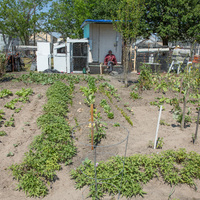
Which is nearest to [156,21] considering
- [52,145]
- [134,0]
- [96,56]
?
[96,56]

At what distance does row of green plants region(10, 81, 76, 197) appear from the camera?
11.1ft

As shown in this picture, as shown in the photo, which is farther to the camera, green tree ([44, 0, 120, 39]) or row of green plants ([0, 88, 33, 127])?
green tree ([44, 0, 120, 39])

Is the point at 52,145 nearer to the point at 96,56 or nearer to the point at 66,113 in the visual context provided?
the point at 66,113

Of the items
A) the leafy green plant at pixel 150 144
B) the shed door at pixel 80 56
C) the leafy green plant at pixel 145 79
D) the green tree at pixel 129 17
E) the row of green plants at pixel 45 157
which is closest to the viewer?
the row of green plants at pixel 45 157

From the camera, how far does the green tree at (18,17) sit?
2645 cm

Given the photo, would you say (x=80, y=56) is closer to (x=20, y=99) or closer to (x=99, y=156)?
(x=20, y=99)

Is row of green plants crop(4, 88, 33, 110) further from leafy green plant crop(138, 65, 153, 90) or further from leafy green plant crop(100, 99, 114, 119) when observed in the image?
leafy green plant crop(138, 65, 153, 90)

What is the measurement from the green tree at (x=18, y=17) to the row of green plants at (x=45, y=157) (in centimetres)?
2472

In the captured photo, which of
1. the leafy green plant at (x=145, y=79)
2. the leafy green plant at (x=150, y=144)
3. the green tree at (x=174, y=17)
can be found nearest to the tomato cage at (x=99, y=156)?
the leafy green plant at (x=150, y=144)

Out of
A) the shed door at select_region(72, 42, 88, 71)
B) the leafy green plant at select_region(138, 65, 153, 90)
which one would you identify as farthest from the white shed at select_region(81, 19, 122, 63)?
the leafy green plant at select_region(138, 65, 153, 90)

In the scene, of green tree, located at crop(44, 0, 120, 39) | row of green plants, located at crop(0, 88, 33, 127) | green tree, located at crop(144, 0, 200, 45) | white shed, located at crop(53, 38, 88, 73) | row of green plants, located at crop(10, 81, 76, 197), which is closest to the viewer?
row of green plants, located at crop(10, 81, 76, 197)

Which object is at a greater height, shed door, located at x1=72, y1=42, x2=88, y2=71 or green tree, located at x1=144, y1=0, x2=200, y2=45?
green tree, located at x1=144, y1=0, x2=200, y2=45

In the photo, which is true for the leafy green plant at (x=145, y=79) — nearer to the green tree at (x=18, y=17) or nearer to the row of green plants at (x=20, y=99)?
the row of green plants at (x=20, y=99)

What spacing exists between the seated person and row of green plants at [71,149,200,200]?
34.2 ft
